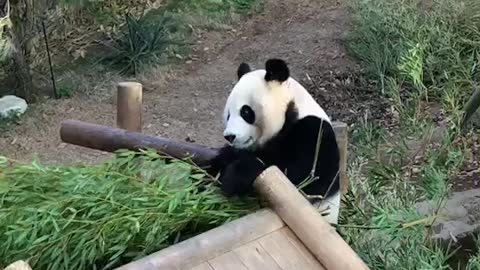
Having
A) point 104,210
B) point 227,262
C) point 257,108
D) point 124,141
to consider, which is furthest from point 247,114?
point 227,262

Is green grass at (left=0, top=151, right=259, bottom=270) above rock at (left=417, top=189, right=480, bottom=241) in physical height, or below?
above

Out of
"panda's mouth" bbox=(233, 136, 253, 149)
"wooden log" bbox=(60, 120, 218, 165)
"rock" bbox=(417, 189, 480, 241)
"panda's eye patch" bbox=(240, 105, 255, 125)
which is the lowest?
"rock" bbox=(417, 189, 480, 241)

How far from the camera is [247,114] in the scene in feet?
8.86

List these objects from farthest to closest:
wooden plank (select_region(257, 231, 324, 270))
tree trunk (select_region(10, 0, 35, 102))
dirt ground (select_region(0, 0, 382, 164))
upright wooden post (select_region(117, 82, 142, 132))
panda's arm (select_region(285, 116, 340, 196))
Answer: tree trunk (select_region(10, 0, 35, 102))
dirt ground (select_region(0, 0, 382, 164))
upright wooden post (select_region(117, 82, 142, 132))
panda's arm (select_region(285, 116, 340, 196))
wooden plank (select_region(257, 231, 324, 270))

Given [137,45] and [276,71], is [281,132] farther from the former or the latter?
[137,45]

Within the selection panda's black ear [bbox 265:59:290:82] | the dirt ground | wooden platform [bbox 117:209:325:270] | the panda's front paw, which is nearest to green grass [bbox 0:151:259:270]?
the panda's front paw

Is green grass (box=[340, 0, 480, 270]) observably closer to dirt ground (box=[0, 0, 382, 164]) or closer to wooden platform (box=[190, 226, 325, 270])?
dirt ground (box=[0, 0, 382, 164])

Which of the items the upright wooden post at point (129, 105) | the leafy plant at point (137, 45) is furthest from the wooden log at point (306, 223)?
the leafy plant at point (137, 45)

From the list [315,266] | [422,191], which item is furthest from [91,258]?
[422,191]

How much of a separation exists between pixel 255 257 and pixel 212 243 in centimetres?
11

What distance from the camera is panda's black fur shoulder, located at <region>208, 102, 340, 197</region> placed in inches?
100

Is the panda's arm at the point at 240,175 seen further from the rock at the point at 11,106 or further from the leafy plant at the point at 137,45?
the leafy plant at the point at 137,45

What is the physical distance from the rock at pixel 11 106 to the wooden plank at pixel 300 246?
435 cm

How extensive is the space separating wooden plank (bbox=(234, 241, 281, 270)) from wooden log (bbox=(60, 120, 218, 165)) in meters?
0.68
